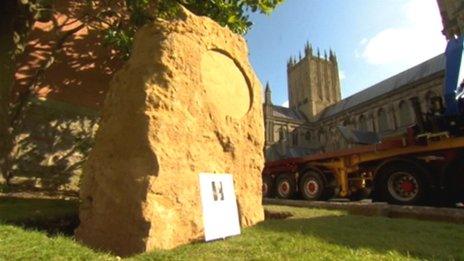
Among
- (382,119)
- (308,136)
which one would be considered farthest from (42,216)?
(308,136)

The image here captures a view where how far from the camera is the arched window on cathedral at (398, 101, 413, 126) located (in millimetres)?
58688

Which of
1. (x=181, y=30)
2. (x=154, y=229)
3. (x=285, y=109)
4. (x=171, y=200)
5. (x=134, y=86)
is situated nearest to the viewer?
(x=154, y=229)

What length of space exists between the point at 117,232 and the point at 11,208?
2340mm

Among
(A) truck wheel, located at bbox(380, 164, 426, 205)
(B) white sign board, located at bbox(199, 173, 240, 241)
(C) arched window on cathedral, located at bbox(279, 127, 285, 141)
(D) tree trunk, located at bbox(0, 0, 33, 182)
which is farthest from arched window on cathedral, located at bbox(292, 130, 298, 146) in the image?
(B) white sign board, located at bbox(199, 173, 240, 241)

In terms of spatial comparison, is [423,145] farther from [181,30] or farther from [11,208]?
[11,208]

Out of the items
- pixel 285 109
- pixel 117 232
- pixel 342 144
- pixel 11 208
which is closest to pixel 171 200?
pixel 117 232

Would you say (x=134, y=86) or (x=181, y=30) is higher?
(x=181, y=30)

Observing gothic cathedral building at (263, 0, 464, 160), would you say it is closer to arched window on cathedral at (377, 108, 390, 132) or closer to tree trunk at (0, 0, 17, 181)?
arched window on cathedral at (377, 108, 390, 132)

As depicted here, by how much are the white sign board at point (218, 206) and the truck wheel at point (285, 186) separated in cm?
754

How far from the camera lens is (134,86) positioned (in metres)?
4.98

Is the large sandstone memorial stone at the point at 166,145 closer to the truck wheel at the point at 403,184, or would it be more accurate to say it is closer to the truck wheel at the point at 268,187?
the truck wheel at the point at 403,184

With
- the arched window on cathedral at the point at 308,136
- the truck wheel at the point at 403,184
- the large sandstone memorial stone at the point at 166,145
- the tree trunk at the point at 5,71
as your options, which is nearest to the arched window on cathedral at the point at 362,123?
the arched window on cathedral at the point at 308,136

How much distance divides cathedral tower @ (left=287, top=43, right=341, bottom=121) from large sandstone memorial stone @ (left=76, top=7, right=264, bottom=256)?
8286 cm

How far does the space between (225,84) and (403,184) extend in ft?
17.6
